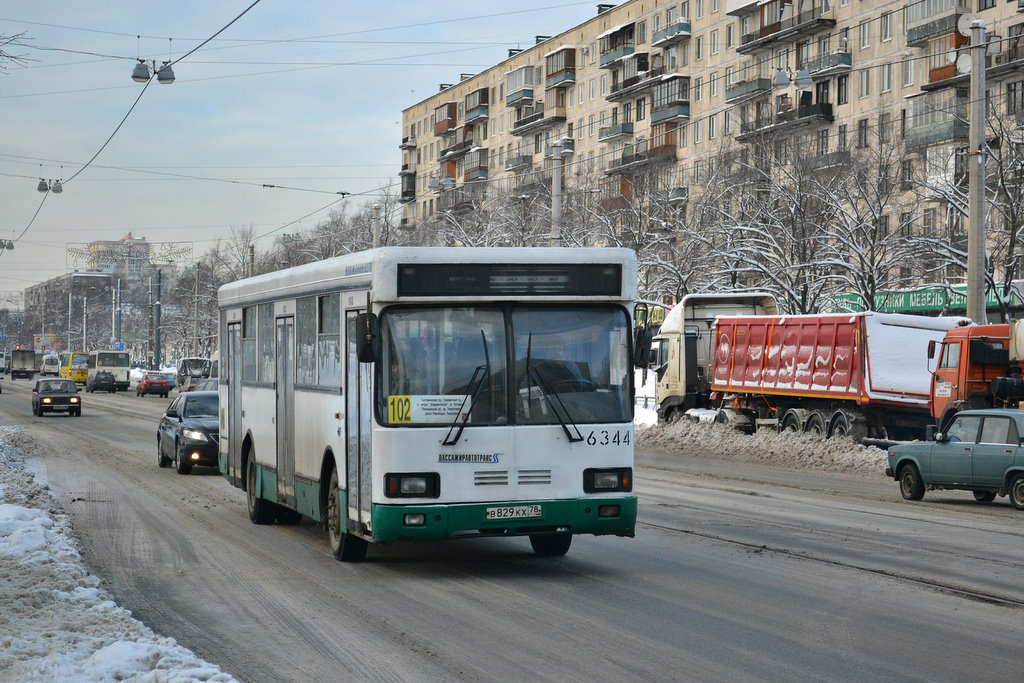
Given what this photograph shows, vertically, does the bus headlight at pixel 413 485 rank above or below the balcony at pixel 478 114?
below

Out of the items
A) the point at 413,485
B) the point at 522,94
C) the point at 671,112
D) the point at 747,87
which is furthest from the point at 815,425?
the point at 522,94

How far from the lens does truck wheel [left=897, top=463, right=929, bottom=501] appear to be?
61.0ft

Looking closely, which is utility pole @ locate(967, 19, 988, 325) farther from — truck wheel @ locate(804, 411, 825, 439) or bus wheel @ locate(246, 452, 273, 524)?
bus wheel @ locate(246, 452, 273, 524)

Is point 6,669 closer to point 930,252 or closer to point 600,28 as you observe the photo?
point 930,252

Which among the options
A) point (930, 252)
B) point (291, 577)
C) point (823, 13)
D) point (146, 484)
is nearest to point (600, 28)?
point (823, 13)

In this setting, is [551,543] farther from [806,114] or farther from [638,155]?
[638,155]

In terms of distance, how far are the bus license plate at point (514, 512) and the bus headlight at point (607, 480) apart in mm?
468

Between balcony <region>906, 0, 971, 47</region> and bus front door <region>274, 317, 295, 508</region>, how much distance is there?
161ft

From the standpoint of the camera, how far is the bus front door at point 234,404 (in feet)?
50.9

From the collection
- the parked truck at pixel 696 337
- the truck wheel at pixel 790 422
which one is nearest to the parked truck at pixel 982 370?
the truck wheel at pixel 790 422

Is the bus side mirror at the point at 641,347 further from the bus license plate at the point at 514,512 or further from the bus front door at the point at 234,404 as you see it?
the bus front door at the point at 234,404

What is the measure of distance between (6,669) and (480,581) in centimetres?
437

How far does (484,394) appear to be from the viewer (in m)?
10.6

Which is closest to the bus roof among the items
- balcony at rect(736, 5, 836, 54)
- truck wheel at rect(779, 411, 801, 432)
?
truck wheel at rect(779, 411, 801, 432)
